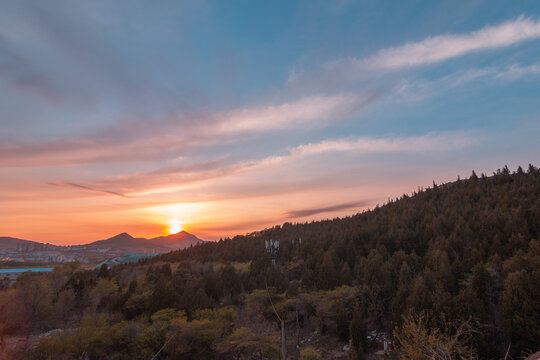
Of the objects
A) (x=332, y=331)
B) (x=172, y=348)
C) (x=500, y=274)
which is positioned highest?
(x=500, y=274)

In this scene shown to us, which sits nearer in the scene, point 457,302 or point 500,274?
point 457,302

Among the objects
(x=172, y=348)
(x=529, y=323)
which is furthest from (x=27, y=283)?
(x=529, y=323)

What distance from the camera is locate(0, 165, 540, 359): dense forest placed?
111 ft

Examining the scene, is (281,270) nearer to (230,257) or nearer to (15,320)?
(230,257)

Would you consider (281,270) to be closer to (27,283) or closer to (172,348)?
(172,348)

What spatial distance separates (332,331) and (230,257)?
5169cm

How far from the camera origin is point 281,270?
237 ft

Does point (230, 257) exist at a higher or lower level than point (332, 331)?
higher

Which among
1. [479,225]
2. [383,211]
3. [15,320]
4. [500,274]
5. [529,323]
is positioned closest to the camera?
[529,323]

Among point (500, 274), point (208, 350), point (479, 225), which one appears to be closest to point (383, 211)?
point (479, 225)

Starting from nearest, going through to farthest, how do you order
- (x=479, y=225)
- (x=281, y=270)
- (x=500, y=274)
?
(x=500, y=274) → (x=479, y=225) → (x=281, y=270)

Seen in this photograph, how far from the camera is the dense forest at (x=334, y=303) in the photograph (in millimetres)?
33688

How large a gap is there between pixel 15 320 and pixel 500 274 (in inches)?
2667

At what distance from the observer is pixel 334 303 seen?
46.4 metres
